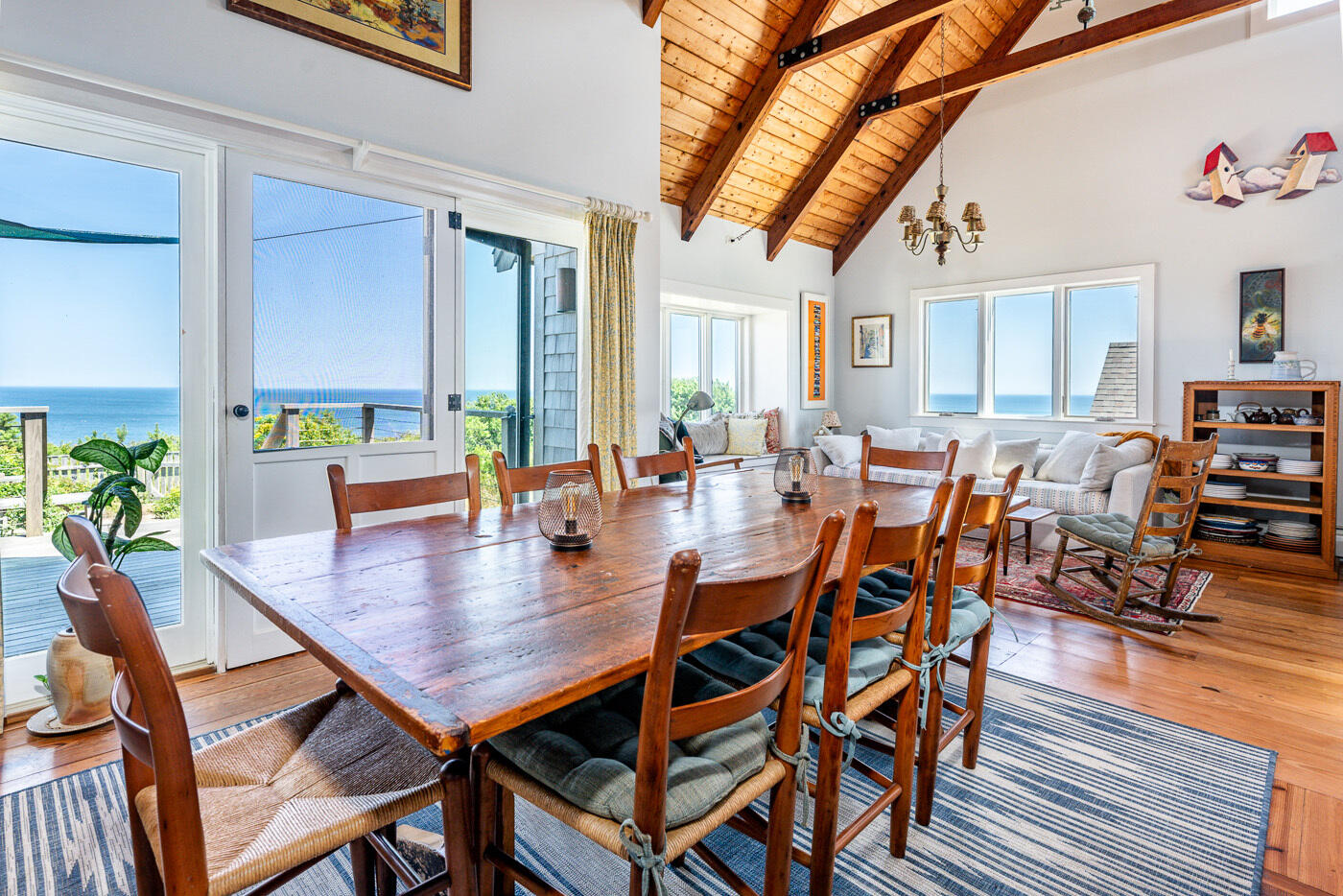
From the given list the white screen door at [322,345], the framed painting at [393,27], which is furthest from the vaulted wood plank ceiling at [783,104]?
the white screen door at [322,345]

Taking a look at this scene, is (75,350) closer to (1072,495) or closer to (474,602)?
(474,602)

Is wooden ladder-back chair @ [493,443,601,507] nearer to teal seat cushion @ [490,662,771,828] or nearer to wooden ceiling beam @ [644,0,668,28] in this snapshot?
teal seat cushion @ [490,662,771,828]

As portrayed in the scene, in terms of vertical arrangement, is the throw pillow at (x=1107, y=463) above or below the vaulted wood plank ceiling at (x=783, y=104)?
below

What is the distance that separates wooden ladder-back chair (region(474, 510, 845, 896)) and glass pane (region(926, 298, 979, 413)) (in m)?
5.98

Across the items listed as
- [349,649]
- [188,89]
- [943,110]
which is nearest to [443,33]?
[188,89]

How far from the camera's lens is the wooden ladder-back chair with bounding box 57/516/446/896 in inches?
34.7

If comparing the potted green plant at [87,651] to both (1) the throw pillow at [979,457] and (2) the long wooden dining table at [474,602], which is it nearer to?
(2) the long wooden dining table at [474,602]

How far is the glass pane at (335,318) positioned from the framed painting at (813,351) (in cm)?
454

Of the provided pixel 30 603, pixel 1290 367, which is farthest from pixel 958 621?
pixel 1290 367

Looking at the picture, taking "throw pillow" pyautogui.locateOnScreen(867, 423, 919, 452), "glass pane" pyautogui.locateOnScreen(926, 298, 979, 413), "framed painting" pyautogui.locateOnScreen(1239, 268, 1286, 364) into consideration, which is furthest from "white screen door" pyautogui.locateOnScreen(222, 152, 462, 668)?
"framed painting" pyautogui.locateOnScreen(1239, 268, 1286, 364)

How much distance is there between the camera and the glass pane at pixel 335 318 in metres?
2.75

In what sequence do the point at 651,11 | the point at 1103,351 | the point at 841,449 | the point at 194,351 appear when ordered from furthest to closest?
the point at 841,449, the point at 1103,351, the point at 651,11, the point at 194,351

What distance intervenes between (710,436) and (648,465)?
376 centimetres

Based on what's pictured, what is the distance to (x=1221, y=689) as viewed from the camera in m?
2.66
